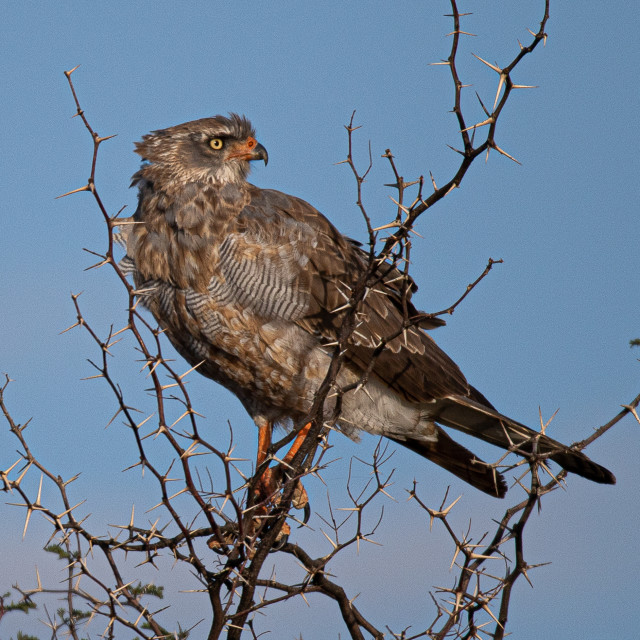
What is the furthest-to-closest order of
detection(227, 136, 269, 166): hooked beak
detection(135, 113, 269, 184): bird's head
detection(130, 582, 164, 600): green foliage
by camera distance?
detection(227, 136, 269, 166): hooked beak < detection(135, 113, 269, 184): bird's head < detection(130, 582, 164, 600): green foliage

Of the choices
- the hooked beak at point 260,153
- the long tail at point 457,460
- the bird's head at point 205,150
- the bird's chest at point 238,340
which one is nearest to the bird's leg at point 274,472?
the bird's chest at point 238,340

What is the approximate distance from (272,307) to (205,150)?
115 cm

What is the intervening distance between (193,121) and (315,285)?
4.55 ft

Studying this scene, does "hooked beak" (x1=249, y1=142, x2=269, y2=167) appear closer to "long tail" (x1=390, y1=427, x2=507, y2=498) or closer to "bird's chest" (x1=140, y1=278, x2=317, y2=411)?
"bird's chest" (x1=140, y1=278, x2=317, y2=411)

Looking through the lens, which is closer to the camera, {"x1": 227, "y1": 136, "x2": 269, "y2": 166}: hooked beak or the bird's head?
the bird's head

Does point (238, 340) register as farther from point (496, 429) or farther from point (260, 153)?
point (496, 429)

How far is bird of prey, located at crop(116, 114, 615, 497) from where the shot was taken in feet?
14.2

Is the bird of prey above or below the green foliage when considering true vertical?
above

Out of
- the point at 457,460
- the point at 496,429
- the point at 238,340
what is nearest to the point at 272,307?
the point at 238,340

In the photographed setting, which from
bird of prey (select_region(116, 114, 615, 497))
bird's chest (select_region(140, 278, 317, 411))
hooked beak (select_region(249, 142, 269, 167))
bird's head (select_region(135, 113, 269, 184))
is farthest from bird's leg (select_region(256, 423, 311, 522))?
hooked beak (select_region(249, 142, 269, 167))

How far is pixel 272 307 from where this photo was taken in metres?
4.29

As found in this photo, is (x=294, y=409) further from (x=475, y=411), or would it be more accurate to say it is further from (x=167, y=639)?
(x=167, y=639)

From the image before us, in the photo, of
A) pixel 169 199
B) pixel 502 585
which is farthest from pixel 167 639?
pixel 169 199

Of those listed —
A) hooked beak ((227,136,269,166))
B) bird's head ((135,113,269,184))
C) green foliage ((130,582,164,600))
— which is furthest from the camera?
hooked beak ((227,136,269,166))
